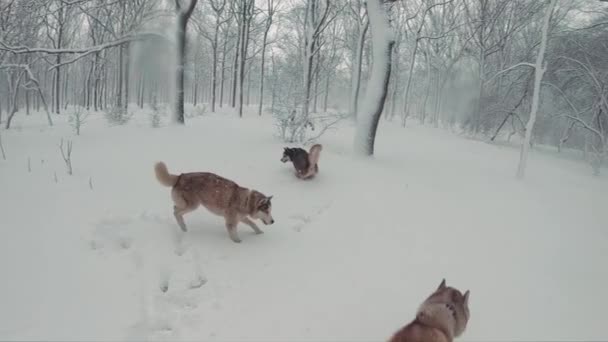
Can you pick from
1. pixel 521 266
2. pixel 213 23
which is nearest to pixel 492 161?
pixel 521 266

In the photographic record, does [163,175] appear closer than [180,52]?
Yes

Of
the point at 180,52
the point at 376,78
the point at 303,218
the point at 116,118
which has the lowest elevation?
the point at 303,218

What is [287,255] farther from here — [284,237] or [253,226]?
[253,226]

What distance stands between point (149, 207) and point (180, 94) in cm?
802

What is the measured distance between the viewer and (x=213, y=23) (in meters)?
31.1

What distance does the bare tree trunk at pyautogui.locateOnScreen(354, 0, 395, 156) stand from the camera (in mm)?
10156

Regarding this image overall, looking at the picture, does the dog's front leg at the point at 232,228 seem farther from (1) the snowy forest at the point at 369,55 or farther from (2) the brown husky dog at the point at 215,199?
(1) the snowy forest at the point at 369,55

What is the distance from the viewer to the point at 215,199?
547cm

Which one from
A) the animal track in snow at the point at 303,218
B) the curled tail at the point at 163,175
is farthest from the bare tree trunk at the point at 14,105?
the animal track in snow at the point at 303,218

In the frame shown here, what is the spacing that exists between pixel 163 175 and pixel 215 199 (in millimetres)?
898

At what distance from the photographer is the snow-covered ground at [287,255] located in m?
3.75

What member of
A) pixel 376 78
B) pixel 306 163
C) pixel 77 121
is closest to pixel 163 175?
pixel 306 163

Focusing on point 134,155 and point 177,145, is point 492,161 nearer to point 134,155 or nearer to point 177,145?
point 177,145

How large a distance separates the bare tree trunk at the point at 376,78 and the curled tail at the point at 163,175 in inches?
254
